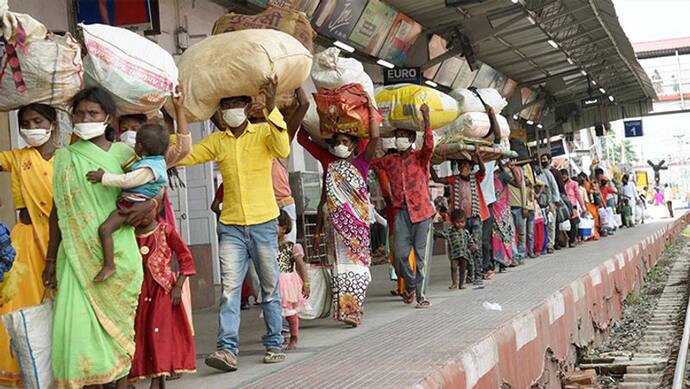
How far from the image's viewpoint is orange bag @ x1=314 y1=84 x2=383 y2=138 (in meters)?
7.53

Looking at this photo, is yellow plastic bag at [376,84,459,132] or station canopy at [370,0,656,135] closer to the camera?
yellow plastic bag at [376,84,459,132]

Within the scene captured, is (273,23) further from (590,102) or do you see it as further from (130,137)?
(590,102)

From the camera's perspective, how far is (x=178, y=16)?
1191 centimetres

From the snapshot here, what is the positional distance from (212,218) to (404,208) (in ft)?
13.4

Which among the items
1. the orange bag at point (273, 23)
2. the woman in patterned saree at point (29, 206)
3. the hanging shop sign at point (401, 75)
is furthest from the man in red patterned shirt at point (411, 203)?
the hanging shop sign at point (401, 75)

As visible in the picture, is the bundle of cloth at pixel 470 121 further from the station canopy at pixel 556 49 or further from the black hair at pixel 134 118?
the black hair at pixel 134 118

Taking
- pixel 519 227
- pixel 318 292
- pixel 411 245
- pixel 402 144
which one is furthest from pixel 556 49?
pixel 318 292

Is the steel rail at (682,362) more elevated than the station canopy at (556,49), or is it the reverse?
the station canopy at (556,49)

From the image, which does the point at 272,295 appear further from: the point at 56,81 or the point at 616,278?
the point at 616,278

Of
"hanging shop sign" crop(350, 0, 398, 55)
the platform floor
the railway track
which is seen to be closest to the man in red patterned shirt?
the platform floor

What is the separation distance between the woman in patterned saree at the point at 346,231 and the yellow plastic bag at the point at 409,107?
1.48m

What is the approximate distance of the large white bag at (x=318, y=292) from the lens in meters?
7.64

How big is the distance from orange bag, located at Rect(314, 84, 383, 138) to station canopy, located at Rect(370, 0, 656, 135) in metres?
7.64

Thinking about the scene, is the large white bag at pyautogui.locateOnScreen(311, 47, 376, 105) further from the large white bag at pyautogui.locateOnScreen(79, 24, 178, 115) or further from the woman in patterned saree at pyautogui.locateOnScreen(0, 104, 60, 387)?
the woman in patterned saree at pyautogui.locateOnScreen(0, 104, 60, 387)
